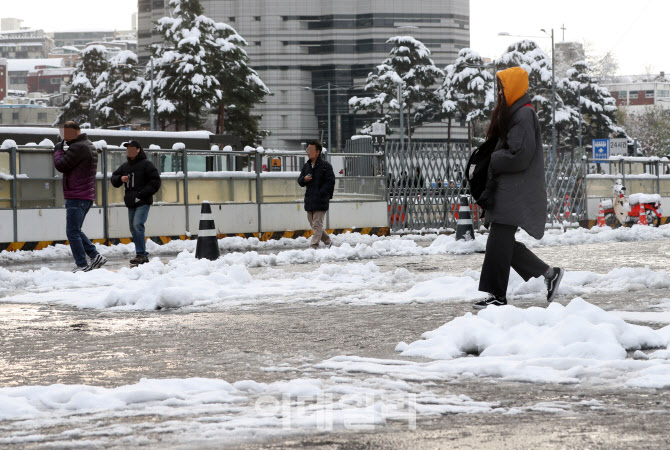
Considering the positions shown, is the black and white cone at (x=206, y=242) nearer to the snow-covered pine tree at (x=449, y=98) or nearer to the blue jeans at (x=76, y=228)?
the blue jeans at (x=76, y=228)

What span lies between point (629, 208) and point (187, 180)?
495 inches

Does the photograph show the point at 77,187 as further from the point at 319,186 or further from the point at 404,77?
the point at 404,77

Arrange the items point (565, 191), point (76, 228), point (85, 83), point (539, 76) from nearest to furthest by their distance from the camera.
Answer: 1. point (76, 228)
2. point (565, 191)
3. point (85, 83)
4. point (539, 76)

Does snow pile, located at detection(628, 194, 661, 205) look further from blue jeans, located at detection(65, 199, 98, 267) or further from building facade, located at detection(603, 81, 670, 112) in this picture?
Answer: building facade, located at detection(603, 81, 670, 112)

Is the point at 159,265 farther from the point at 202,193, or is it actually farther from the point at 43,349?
the point at 202,193

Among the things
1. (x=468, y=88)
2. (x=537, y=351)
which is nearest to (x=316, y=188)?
(x=537, y=351)

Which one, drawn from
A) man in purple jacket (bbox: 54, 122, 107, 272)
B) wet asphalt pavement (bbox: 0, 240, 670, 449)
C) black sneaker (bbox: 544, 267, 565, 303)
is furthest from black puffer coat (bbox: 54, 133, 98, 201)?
black sneaker (bbox: 544, 267, 565, 303)

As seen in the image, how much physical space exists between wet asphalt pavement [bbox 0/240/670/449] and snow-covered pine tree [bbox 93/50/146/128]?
55284mm

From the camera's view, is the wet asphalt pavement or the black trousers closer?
the wet asphalt pavement

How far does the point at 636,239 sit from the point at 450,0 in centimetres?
10379

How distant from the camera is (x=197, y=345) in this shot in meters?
6.84

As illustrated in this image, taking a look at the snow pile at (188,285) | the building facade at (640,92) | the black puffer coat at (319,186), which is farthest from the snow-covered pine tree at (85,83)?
the building facade at (640,92)

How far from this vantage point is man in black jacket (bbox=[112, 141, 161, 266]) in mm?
14969

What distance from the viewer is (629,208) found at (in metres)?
28.1
